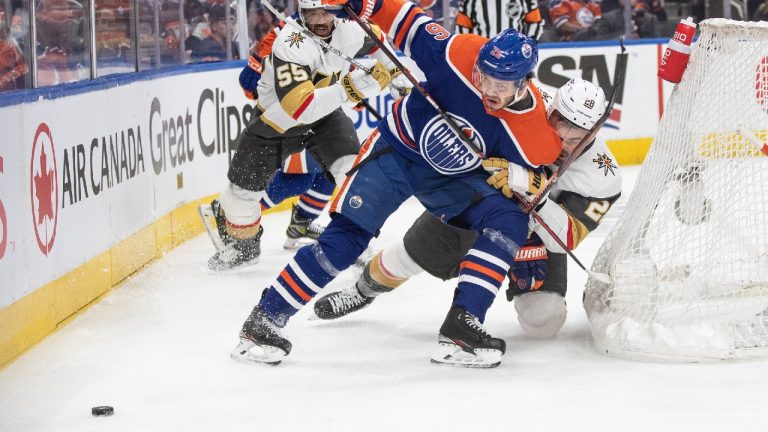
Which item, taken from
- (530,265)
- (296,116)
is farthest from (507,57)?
(296,116)

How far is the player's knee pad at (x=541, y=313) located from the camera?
10.9 feet

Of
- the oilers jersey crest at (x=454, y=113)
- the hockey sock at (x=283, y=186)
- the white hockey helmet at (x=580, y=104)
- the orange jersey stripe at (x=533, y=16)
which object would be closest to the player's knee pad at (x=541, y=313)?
the oilers jersey crest at (x=454, y=113)

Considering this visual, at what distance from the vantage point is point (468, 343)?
119 inches

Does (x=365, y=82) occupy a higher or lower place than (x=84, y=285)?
higher

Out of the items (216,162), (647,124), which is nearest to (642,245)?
(216,162)

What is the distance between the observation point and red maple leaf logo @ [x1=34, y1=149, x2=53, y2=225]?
11.1 ft

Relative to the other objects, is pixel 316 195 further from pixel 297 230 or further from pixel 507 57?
pixel 507 57

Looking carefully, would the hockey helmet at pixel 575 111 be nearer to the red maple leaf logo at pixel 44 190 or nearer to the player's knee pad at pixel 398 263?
Answer: the player's knee pad at pixel 398 263

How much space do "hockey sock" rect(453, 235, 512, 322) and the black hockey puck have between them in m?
0.90

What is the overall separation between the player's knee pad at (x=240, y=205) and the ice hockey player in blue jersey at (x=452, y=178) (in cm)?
129

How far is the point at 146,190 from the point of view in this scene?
15.1 feet

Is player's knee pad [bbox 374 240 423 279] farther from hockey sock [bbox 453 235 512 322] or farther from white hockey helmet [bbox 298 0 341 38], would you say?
white hockey helmet [bbox 298 0 341 38]

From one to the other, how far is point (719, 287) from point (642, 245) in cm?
22

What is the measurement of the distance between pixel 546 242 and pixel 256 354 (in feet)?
2.70
